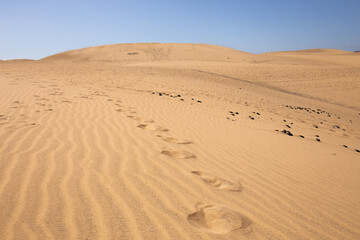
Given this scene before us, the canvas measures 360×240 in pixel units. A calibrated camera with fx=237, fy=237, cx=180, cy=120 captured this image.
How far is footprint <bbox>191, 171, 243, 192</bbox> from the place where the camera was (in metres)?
2.60

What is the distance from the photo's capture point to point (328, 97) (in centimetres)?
1484

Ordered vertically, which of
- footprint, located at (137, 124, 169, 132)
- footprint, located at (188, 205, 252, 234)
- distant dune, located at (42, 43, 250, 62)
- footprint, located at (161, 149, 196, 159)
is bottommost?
footprint, located at (188, 205, 252, 234)

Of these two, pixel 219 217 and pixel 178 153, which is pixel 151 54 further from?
pixel 219 217

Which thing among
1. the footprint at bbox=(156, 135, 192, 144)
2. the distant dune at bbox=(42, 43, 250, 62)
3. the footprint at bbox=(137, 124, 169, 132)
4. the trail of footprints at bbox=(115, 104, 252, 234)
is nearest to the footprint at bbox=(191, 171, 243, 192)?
the trail of footprints at bbox=(115, 104, 252, 234)

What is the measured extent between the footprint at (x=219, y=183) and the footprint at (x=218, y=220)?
433mm

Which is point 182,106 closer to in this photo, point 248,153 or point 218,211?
point 248,153

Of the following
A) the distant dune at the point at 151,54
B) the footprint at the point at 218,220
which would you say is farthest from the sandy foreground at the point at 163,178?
the distant dune at the point at 151,54

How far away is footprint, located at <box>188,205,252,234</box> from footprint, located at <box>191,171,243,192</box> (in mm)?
433

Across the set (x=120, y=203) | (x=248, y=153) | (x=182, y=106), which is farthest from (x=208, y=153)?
(x=182, y=106)

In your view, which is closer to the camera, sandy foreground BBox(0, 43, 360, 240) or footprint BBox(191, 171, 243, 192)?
sandy foreground BBox(0, 43, 360, 240)

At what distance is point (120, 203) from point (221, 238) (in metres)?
0.91

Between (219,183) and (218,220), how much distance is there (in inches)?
27.8

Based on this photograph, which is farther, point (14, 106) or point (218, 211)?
point (14, 106)

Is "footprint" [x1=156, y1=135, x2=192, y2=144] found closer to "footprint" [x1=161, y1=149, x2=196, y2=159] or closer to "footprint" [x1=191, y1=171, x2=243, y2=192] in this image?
"footprint" [x1=161, y1=149, x2=196, y2=159]
